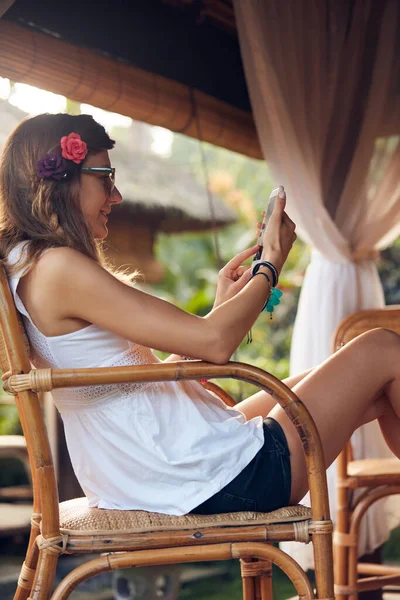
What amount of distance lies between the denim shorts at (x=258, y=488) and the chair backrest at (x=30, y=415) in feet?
0.92

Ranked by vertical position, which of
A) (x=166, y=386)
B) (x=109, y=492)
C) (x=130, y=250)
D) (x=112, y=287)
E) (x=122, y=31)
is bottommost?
(x=109, y=492)

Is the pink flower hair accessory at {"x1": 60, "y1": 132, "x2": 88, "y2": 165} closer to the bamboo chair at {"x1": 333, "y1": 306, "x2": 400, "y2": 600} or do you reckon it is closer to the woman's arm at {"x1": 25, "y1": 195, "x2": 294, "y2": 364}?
the woman's arm at {"x1": 25, "y1": 195, "x2": 294, "y2": 364}

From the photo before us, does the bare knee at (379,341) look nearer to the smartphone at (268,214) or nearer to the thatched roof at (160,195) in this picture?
the smartphone at (268,214)

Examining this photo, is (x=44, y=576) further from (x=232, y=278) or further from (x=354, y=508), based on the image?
(x=354, y=508)

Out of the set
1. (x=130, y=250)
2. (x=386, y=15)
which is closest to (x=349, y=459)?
(x=386, y=15)

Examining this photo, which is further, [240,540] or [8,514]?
[8,514]

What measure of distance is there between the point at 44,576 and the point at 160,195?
6.33 metres

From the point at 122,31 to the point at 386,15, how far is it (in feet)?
3.49

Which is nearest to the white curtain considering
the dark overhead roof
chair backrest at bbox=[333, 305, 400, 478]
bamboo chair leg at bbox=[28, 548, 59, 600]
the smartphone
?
chair backrest at bbox=[333, 305, 400, 478]

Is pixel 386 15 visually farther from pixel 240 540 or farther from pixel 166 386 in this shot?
pixel 240 540

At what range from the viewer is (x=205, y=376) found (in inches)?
58.2

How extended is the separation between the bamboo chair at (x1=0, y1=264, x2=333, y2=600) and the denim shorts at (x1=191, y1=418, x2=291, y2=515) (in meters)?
0.04

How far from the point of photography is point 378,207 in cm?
327

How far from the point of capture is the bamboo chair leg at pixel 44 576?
4.56ft
